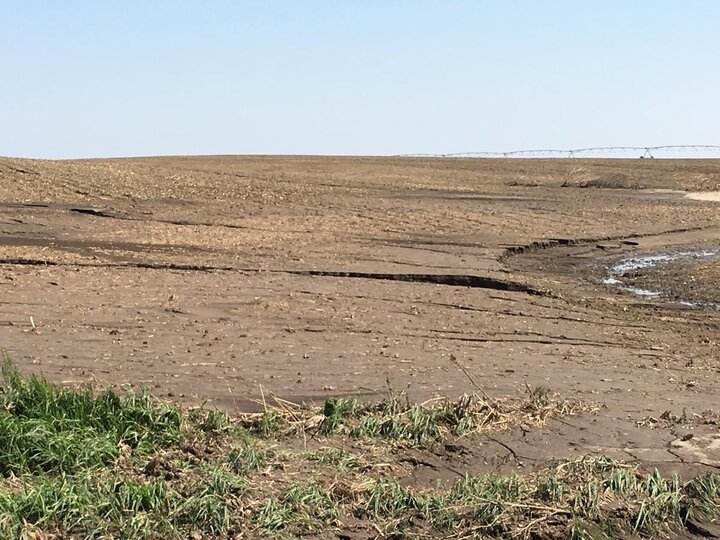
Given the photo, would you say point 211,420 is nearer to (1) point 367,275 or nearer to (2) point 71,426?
(2) point 71,426

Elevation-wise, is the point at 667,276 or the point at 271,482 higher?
the point at 271,482

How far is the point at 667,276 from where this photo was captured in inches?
598

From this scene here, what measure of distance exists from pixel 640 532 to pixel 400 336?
Result: 14.8ft

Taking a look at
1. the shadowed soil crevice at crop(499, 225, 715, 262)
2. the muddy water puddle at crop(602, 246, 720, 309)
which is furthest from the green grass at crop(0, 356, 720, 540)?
the shadowed soil crevice at crop(499, 225, 715, 262)

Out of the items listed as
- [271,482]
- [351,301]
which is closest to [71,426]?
[271,482]

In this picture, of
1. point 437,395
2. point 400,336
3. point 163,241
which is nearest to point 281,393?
point 437,395

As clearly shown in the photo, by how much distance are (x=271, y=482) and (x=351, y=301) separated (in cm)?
586

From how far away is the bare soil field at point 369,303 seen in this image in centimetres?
722

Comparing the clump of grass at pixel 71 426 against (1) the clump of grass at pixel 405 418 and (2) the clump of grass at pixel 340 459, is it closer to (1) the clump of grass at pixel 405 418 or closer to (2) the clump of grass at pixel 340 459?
(1) the clump of grass at pixel 405 418

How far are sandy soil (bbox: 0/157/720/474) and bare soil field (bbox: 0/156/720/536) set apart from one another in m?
0.04

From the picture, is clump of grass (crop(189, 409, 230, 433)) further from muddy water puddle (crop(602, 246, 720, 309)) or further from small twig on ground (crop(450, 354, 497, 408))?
muddy water puddle (crop(602, 246, 720, 309))

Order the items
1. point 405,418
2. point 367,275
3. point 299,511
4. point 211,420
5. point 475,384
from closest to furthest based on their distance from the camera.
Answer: point 299,511, point 211,420, point 405,418, point 475,384, point 367,275

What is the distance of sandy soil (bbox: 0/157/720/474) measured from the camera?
745 centimetres

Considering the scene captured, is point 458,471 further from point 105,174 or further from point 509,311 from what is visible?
point 105,174
